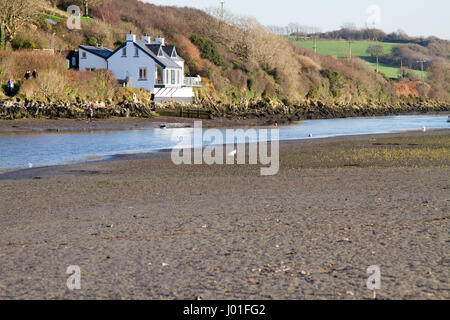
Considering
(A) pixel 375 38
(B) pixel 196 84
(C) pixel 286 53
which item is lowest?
(B) pixel 196 84

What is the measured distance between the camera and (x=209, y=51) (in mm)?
80062

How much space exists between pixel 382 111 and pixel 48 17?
5239cm

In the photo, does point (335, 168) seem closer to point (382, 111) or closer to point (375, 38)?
point (382, 111)

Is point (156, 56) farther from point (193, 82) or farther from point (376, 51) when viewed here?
point (376, 51)

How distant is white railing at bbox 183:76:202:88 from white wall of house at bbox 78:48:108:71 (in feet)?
31.3

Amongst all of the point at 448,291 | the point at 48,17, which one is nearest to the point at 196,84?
the point at 48,17

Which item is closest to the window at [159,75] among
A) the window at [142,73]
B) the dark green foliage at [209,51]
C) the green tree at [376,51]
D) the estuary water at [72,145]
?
the window at [142,73]

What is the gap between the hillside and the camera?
5488 centimetres

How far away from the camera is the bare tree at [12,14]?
58906 mm

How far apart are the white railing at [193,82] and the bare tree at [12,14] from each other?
18214 mm

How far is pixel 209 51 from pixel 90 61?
20.1 m

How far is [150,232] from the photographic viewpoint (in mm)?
10195

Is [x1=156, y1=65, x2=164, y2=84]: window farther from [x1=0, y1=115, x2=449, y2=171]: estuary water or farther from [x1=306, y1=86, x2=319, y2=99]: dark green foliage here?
[x1=306, y1=86, x2=319, y2=99]: dark green foliage

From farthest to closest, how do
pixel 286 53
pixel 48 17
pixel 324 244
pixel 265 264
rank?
pixel 286 53, pixel 48 17, pixel 324 244, pixel 265 264
